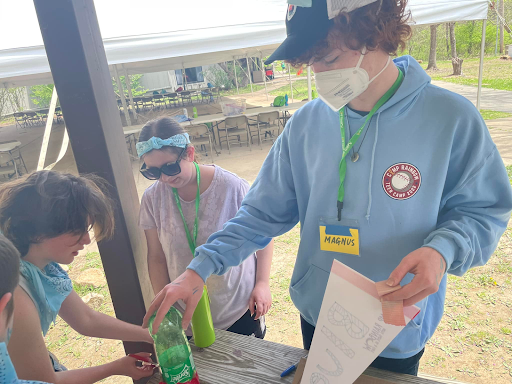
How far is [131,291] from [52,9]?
1.13 meters

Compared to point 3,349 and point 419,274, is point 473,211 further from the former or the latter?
point 3,349

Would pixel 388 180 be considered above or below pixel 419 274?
above

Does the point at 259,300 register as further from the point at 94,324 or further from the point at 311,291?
the point at 94,324

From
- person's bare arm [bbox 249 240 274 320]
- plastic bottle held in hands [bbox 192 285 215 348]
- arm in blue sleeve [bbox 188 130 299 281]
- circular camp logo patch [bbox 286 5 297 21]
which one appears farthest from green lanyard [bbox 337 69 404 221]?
person's bare arm [bbox 249 240 274 320]

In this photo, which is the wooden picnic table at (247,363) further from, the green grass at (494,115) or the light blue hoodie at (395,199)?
the green grass at (494,115)

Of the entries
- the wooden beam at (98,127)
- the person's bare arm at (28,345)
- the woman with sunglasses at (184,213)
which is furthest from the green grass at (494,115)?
the person's bare arm at (28,345)

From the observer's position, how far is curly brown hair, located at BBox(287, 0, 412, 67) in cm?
101

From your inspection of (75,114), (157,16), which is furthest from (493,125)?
(75,114)

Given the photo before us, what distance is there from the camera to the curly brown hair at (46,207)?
1.18 meters

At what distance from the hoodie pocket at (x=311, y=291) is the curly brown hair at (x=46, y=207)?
75 centimetres

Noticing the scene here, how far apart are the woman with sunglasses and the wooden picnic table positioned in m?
0.45

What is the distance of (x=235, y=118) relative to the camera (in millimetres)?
8914

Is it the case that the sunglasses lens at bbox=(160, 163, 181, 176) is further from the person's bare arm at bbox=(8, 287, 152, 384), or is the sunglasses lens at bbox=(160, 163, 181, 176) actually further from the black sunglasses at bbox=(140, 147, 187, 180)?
the person's bare arm at bbox=(8, 287, 152, 384)

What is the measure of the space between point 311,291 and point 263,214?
31 centimetres
